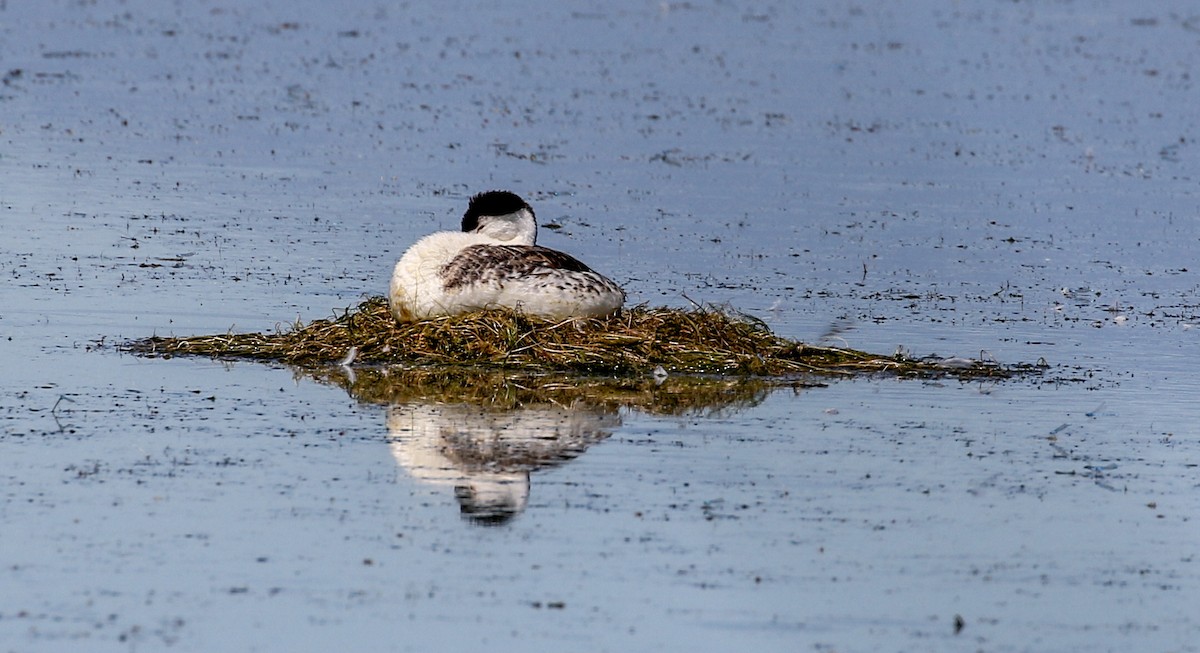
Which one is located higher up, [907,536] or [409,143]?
[409,143]

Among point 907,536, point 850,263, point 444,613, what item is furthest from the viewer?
point 850,263

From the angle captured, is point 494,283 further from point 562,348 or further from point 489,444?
point 489,444

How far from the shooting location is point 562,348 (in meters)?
13.9

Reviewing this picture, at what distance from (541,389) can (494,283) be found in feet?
4.55

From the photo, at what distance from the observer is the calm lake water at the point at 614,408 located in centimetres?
861

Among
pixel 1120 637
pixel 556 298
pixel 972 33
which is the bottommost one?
pixel 1120 637

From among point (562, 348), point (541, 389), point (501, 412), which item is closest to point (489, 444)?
point (501, 412)

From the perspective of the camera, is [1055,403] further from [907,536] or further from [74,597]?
[74,597]

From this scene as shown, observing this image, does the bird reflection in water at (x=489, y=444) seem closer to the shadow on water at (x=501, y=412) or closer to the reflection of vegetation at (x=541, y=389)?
the shadow on water at (x=501, y=412)

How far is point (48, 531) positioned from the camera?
923 cm

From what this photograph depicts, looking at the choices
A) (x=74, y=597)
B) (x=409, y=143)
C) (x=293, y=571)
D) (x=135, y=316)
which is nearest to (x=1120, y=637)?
(x=293, y=571)

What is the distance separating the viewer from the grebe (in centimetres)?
1421

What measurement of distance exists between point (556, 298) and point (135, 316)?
10.9 ft

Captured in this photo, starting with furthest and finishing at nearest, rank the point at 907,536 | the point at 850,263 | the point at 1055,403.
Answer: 1. the point at 850,263
2. the point at 1055,403
3. the point at 907,536
